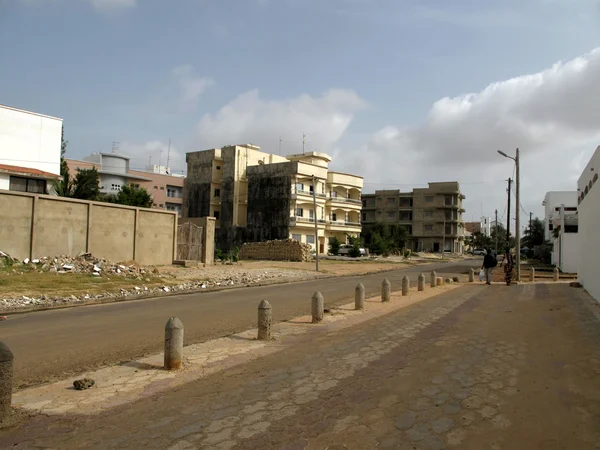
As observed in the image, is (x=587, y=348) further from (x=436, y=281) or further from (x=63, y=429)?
(x=436, y=281)

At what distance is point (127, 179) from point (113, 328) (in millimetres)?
63980

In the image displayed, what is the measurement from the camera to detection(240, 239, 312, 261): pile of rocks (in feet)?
150

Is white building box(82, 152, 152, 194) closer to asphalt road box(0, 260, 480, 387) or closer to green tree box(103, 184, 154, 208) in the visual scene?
green tree box(103, 184, 154, 208)

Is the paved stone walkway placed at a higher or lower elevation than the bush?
lower

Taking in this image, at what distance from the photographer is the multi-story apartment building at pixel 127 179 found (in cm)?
6769

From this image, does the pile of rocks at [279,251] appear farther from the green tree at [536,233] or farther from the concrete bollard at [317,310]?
the green tree at [536,233]

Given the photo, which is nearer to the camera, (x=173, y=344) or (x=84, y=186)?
(x=173, y=344)

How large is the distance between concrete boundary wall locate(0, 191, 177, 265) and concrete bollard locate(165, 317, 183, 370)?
1524 centimetres

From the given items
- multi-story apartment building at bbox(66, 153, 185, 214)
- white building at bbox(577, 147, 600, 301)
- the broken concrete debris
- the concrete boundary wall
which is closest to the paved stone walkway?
the broken concrete debris

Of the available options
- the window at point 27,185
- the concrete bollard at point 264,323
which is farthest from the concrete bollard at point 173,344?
the window at point 27,185

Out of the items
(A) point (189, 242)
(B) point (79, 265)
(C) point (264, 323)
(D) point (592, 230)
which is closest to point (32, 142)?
(A) point (189, 242)

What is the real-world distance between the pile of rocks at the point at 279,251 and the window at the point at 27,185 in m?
22.4

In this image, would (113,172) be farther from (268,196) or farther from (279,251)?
(279,251)

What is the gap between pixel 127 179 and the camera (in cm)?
7012
